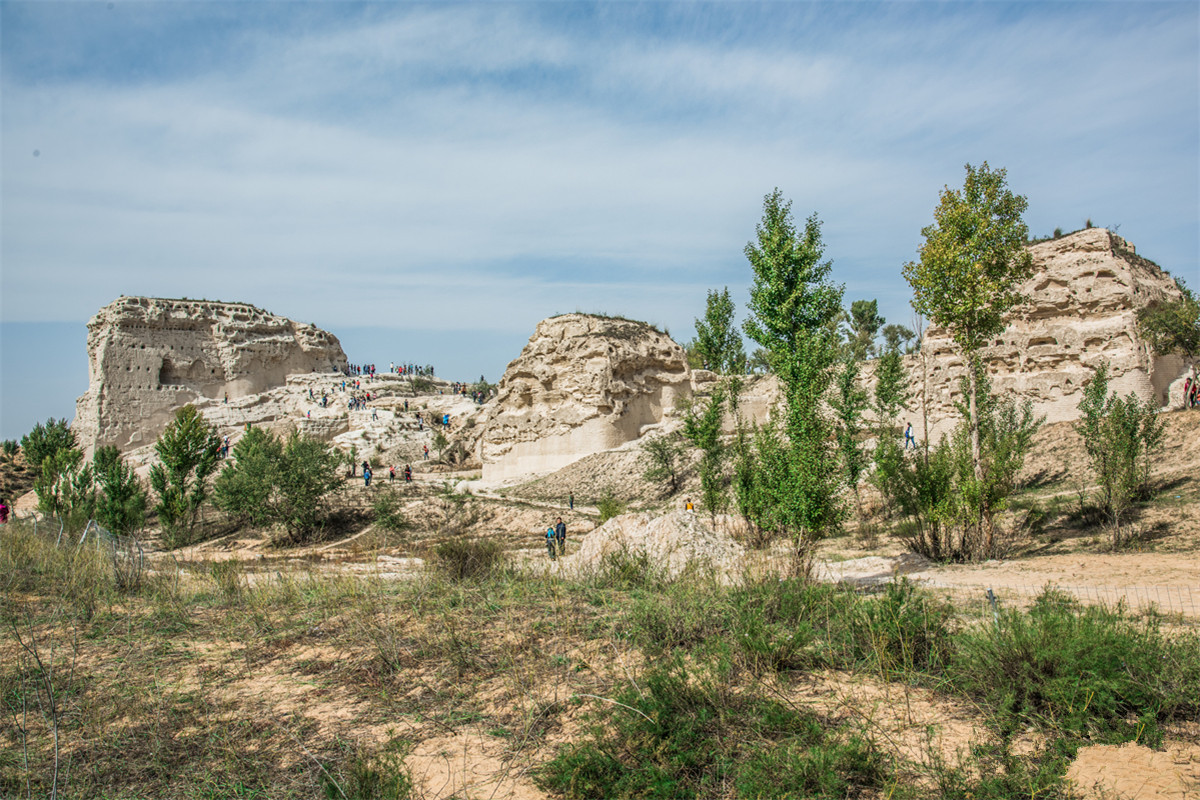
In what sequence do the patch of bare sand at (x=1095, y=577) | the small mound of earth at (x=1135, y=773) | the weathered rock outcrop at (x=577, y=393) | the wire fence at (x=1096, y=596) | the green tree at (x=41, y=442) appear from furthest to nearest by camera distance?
the green tree at (x=41, y=442) → the weathered rock outcrop at (x=577, y=393) → the patch of bare sand at (x=1095, y=577) → the wire fence at (x=1096, y=596) → the small mound of earth at (x=1135, y=773)

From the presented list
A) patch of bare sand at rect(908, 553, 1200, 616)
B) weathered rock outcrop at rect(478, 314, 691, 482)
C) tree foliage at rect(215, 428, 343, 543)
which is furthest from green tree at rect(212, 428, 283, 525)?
patch of bare sand at rect(908, 553, 1200, 616)

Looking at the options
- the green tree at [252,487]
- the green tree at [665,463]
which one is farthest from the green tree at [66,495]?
the green tree at [665,463]

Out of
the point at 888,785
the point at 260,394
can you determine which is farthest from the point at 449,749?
the point at 260,394

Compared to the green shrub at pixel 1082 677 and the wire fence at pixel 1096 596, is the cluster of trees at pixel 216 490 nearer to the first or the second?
the wire fence at pixel 1096 596

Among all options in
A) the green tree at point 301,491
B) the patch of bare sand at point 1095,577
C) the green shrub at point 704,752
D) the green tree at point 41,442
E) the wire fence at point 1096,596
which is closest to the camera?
the green shrub at point 704,752

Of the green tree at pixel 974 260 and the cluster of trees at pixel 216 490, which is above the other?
the green tree at pixel 974 260

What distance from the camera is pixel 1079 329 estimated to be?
20766 mm

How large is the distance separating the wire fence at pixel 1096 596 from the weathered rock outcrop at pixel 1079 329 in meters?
13.7

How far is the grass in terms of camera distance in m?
3.98

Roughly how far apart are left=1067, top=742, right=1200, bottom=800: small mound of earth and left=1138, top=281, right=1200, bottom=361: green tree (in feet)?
65.4

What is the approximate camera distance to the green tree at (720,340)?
23.6m

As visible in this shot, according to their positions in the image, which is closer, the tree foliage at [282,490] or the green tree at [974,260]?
the green tree at [974,260]

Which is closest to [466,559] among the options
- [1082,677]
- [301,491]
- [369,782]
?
[369,782]

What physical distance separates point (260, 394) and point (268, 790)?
47.2m
